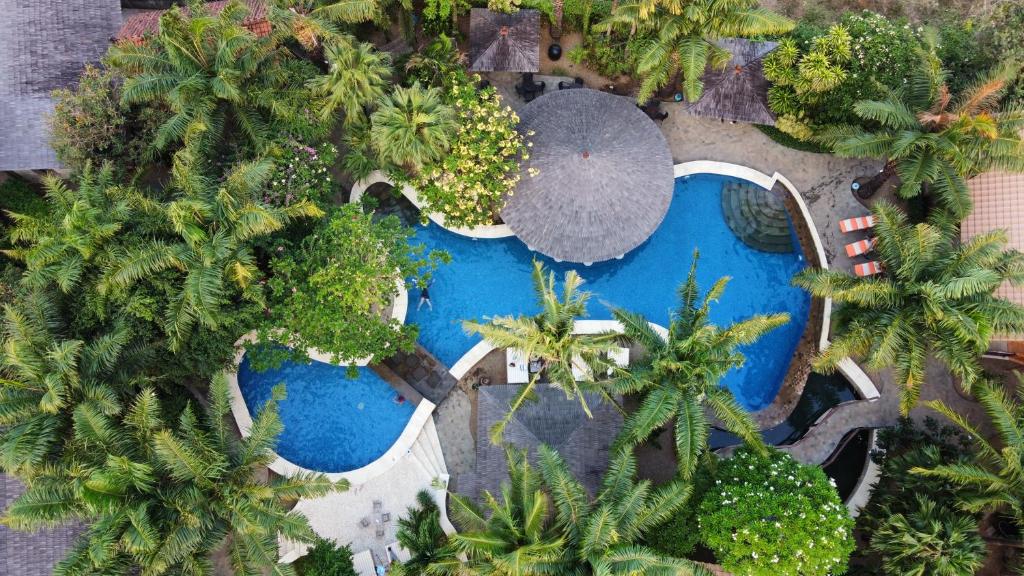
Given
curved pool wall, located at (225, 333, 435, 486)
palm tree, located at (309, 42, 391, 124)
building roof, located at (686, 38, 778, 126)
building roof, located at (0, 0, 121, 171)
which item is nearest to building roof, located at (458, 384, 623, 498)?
curved pool wall, located at (225, 333, 435, 486)

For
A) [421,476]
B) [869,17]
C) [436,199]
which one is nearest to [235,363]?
[421,476]

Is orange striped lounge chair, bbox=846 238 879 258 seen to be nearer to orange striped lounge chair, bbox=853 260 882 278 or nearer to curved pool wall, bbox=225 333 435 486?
orange striped lounge chair, bbox=853 260 882 278

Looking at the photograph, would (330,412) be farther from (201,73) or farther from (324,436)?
(201,73)

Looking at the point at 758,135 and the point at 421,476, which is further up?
the point at 758,135

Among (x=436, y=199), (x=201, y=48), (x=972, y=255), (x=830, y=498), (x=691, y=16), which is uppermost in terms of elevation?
(x=691, y=16)

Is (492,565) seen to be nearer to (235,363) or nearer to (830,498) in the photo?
(830,498)

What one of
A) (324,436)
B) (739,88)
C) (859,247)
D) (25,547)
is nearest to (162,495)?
(324,436)
